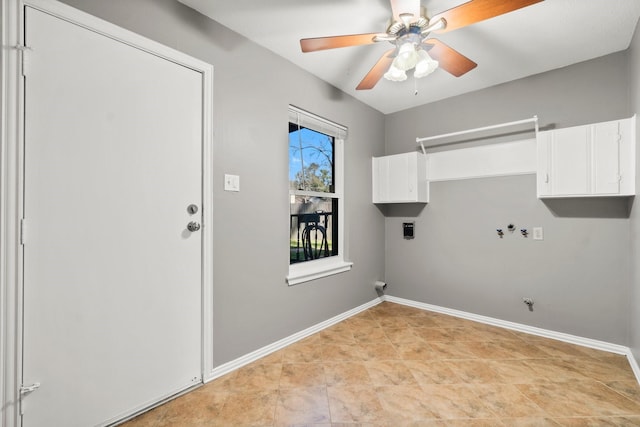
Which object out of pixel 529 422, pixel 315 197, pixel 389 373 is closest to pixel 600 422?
pixel 529 422

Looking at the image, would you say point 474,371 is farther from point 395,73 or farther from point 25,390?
point 25,390

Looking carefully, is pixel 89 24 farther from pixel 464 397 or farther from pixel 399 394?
pixel 464 397

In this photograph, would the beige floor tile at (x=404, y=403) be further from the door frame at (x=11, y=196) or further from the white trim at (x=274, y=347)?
the door frame at (x=11, y=196)

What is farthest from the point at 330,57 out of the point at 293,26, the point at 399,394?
the point at 399,394

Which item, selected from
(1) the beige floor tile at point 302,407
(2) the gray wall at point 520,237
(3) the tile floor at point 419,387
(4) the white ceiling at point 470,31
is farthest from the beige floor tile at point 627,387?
(4) the white ceiling at point 470,31

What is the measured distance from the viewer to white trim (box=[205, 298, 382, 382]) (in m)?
1.90

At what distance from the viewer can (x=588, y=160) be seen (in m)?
2.18

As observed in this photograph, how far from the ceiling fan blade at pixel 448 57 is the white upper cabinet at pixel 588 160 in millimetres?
1054

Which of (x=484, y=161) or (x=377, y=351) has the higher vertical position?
(x=484, y=161)

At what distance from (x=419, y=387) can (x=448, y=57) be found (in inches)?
83.7

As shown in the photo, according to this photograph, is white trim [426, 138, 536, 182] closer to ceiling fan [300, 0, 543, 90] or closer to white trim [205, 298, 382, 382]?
ceiling fan [300, 0, 543, 90]

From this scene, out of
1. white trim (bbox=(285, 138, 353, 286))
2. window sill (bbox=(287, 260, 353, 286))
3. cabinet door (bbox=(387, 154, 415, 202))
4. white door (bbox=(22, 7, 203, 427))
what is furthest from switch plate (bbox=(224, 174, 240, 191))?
cabinet door (bbox=(387, 154, 415, 202))

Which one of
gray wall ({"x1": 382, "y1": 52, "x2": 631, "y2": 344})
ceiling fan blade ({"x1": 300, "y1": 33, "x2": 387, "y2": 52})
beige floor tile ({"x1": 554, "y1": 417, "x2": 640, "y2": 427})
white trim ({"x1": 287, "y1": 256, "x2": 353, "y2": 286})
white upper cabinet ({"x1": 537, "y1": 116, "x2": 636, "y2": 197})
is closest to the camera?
beige floor tile ({"x1": 554, "y1": 417, "x2": 640, "y2": 427})

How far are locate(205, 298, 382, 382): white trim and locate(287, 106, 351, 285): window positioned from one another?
18.4 inches
